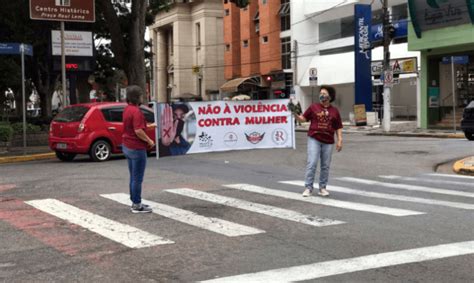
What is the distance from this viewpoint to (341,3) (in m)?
42.9

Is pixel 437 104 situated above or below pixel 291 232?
above

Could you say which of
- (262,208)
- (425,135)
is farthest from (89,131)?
(425,135)

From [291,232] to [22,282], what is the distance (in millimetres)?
3124

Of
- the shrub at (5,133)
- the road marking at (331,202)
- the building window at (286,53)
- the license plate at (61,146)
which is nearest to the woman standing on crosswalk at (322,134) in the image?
the road marking at (331,202)

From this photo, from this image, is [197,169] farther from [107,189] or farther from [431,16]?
[431,16]

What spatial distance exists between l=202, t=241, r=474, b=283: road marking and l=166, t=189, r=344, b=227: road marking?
1.54 m

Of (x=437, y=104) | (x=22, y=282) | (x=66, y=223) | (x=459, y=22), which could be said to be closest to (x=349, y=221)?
(x=66, y=223)

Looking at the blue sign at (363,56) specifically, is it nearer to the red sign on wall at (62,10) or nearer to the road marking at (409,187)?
the red sign on wall at (62,10)

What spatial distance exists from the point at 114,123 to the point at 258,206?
8.34m

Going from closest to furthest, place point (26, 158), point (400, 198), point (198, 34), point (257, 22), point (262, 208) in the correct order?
point (262, 208)
point (400, 198)
point (26, 158)
point (257, 22)
point (198, 34)

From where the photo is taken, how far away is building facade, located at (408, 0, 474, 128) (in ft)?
87.2

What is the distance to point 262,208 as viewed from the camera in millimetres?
8375

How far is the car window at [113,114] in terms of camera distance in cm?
1578

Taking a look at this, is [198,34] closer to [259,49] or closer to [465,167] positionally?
[259,49]
